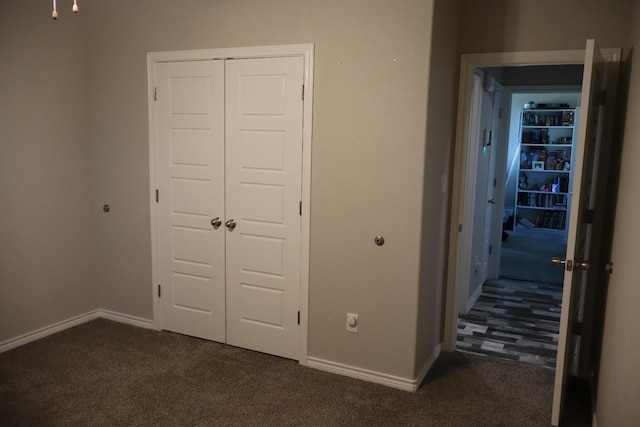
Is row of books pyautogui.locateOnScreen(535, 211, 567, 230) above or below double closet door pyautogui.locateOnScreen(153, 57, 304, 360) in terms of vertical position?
below

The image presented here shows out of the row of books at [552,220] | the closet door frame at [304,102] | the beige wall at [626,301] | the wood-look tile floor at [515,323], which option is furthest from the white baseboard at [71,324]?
the row of books at [552,220]

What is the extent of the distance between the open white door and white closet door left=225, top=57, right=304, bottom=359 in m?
1.58

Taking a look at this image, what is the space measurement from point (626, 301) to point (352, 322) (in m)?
1.60

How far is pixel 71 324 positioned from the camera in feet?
13.2

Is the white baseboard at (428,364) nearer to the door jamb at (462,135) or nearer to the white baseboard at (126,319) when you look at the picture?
the door jamb at (462,135)

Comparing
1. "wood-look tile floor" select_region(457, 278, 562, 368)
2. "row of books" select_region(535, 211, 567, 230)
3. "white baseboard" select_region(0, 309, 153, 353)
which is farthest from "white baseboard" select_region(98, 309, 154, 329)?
"row of books" select_region(535, 211, 567, 230)

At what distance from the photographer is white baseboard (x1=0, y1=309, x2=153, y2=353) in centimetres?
359

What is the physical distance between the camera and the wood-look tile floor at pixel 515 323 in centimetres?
378

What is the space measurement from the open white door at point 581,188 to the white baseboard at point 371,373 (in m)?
0.79

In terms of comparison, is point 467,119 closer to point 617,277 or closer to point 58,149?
point 617,277

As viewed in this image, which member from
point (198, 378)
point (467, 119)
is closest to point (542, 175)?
point (467, 119)

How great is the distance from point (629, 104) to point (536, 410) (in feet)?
5.70

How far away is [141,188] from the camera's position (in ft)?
12.8

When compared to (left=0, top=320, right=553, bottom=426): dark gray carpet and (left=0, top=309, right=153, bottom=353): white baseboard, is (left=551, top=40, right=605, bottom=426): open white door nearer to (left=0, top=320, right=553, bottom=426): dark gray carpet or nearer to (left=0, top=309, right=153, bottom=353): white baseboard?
(left=0, top=320, right=553, bottom=426): dark gray carpet
